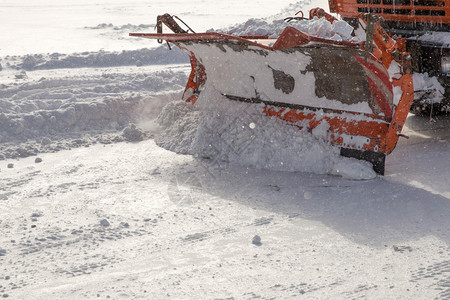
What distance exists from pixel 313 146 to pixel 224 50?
3.86ft

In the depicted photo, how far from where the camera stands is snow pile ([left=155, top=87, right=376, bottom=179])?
4645mm

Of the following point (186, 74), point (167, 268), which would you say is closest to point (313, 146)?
point (167, 268)

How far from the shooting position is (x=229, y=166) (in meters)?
4.86

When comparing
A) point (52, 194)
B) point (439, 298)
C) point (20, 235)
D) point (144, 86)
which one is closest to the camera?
point (439, 298)

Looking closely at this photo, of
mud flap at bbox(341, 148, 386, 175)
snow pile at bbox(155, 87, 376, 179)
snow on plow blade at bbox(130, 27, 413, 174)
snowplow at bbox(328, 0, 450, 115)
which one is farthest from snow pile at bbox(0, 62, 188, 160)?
snowplow at bbox(328, 0, 450, 115)

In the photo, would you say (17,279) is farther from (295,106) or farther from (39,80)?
(39,80)

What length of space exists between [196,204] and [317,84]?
1498 millimetres

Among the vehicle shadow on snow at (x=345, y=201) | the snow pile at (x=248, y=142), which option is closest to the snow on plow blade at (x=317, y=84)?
the snow pile at (x=248, y=142)

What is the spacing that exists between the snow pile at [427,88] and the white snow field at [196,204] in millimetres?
437

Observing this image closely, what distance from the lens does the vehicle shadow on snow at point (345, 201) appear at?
141 inches

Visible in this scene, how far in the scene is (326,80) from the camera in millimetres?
4703

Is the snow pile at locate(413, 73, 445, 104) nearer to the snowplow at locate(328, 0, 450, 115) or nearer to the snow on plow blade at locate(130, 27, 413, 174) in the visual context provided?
the snowplow at locate(328, 0, 450, 115)

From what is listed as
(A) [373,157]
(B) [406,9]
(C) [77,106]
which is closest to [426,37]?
(B) [406,9]

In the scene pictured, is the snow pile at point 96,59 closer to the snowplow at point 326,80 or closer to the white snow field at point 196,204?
the white snow field at point 196,204
